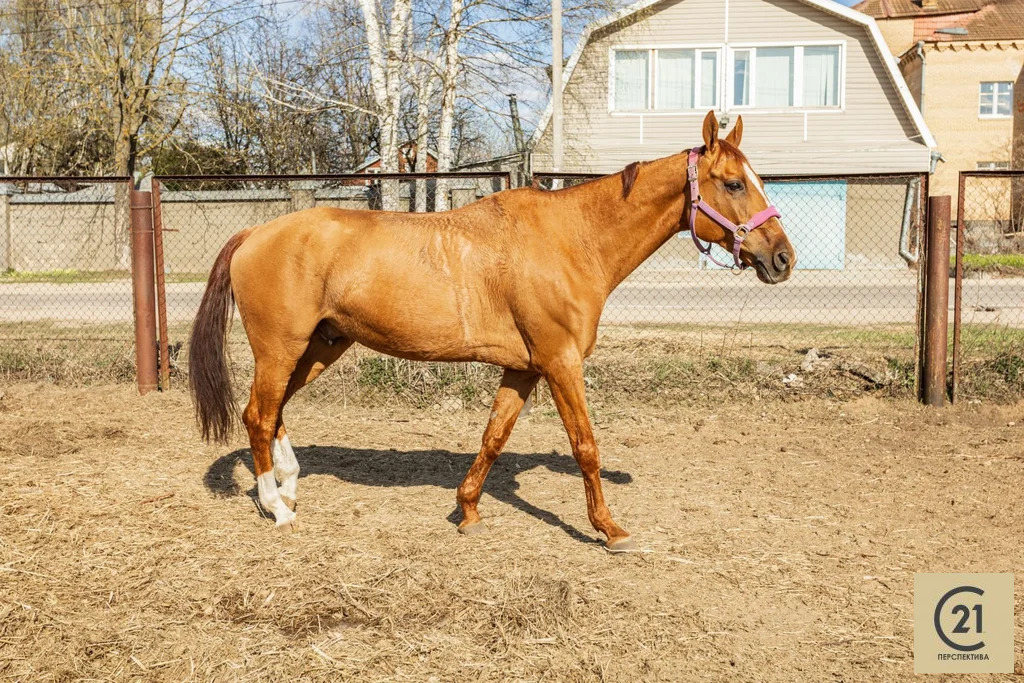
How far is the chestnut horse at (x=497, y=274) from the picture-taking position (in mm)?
4496

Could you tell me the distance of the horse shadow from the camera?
5605mm

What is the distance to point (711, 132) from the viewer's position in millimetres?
4312

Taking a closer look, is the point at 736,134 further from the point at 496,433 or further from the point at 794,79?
the point at 794,79

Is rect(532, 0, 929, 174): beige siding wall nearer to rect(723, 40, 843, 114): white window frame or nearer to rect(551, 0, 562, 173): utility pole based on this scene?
rect(723, 40, 843, 114): white window frame

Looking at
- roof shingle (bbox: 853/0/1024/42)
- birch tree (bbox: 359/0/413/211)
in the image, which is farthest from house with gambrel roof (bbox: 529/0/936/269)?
roof shingle (bbox: 853/0/1024/42)

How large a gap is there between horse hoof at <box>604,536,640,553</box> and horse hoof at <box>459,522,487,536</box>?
0.72m

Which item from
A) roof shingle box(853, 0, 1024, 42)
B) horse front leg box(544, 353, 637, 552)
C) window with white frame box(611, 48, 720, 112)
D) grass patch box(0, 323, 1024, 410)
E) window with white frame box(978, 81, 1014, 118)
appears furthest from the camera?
window with white frame box(978, 81, 1014, 118)

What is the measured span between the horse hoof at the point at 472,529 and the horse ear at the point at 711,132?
232cm

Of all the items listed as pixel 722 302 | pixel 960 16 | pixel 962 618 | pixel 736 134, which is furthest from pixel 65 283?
pixel 960 16

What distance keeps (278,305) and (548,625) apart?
225 centimetres

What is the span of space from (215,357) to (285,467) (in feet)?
2.43

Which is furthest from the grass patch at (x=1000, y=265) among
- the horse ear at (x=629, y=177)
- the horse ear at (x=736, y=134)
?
the horse ear at (x=629, y=177)

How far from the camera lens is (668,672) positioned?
3.21m

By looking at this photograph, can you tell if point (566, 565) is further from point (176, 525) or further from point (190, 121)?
point (190, 121)
